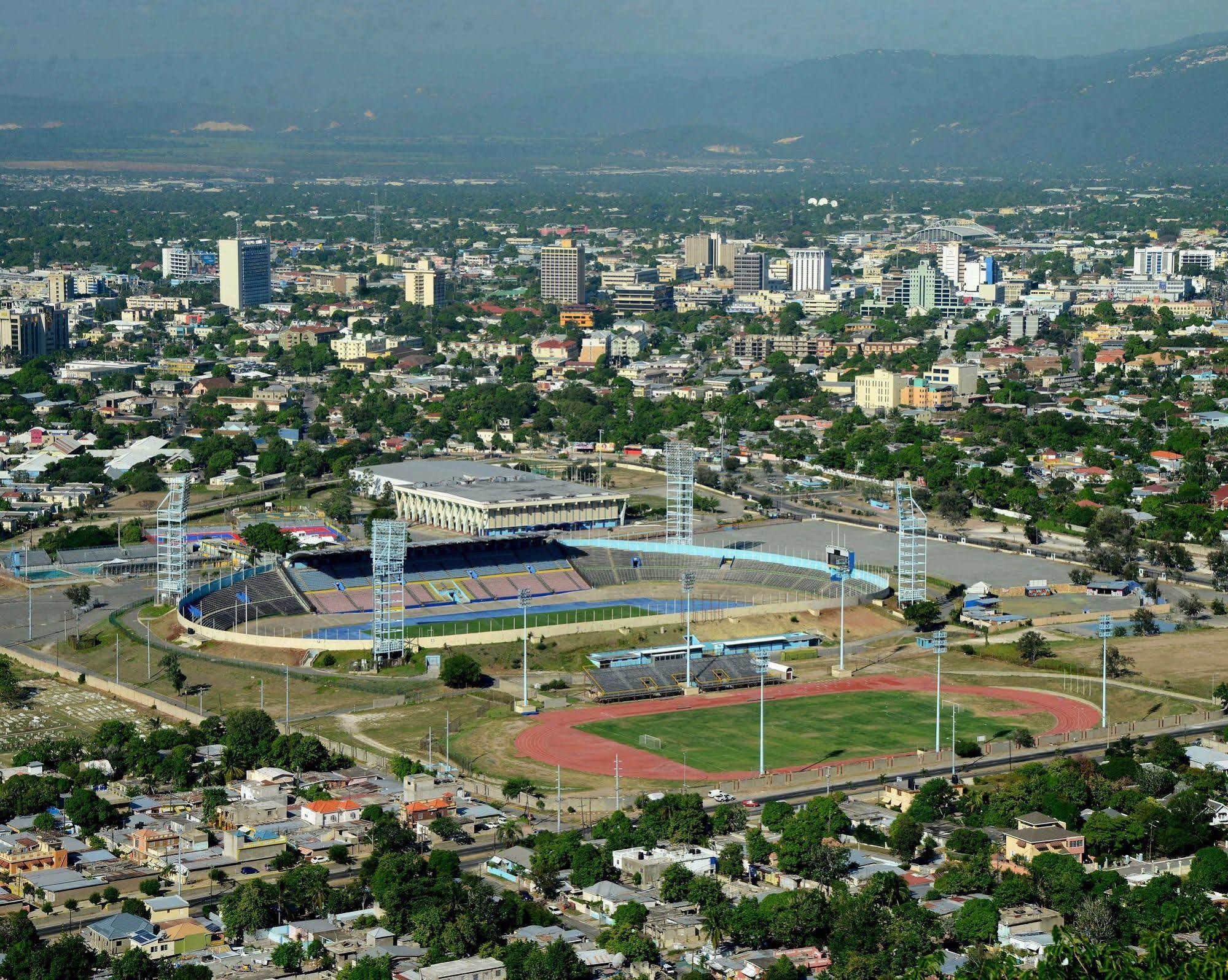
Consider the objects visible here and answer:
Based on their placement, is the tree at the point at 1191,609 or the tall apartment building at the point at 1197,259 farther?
the tall apartment building at the point at 1197,259

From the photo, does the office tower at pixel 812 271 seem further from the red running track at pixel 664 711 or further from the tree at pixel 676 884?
the tree at pixel 676 884

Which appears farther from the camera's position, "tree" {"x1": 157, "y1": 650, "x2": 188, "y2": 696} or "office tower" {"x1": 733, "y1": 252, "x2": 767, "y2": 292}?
"office tower" {"x1": 733, "y1": 252, "x2": 767, "y2": 292}

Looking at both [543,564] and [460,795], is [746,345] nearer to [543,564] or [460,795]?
[543,564]

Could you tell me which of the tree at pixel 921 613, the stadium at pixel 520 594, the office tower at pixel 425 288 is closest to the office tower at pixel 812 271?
the office tower at pixel 425 288

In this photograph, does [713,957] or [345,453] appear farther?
[345,453]

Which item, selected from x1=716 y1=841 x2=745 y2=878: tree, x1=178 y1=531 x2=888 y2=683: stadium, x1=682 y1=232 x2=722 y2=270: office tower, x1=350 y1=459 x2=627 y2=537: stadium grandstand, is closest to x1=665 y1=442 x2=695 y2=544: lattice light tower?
x1=178 y1=531 x2=888 y2=683: stadium

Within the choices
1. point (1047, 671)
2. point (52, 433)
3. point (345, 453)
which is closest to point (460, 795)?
point (1047, 671)

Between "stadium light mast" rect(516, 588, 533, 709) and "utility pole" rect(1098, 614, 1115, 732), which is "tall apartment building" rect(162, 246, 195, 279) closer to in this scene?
"stadium light mast" rect(516, 588, 533, 709)
